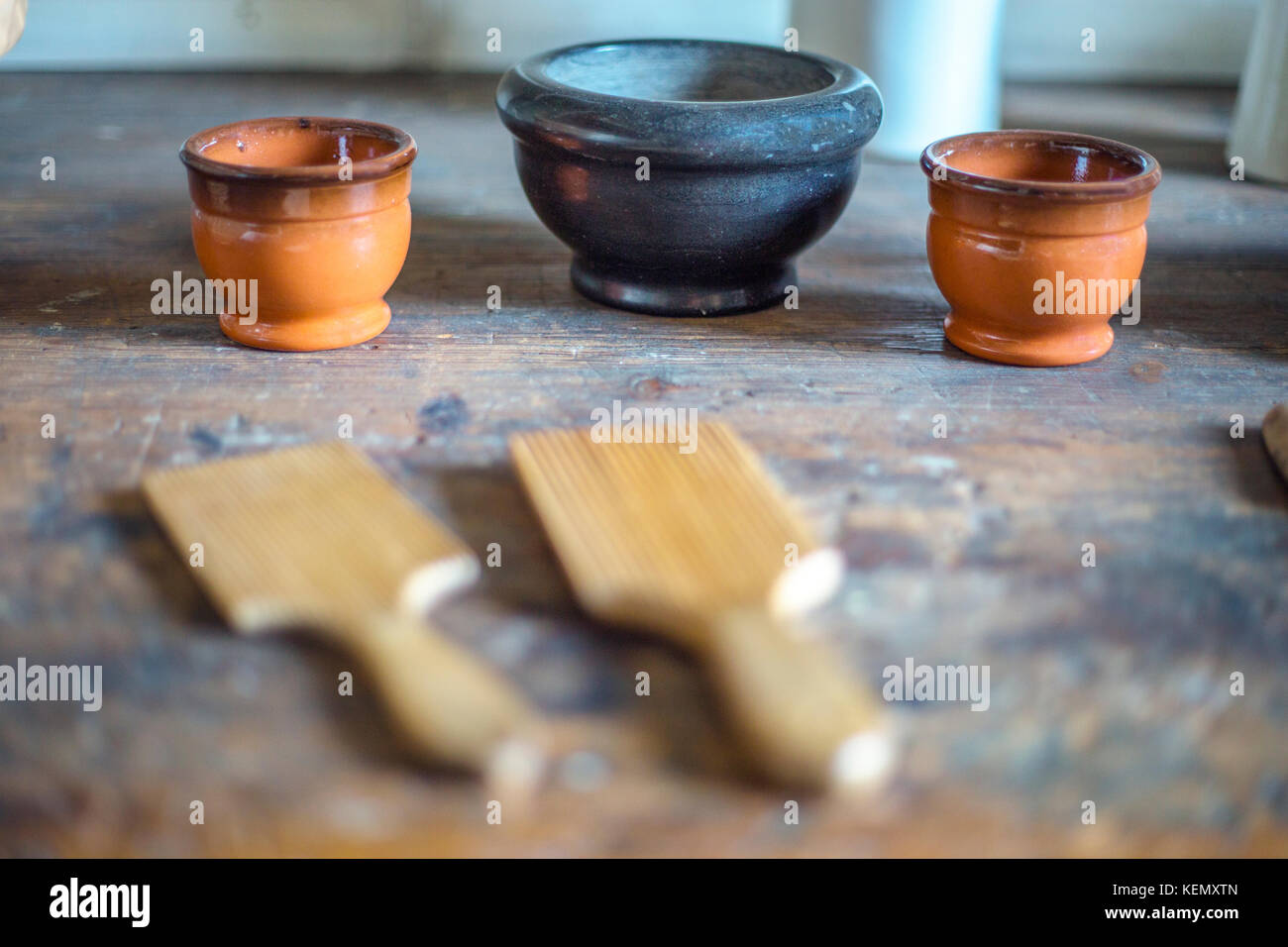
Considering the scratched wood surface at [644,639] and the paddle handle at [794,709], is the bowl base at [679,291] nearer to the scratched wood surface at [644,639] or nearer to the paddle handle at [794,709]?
the scratched wood surface at [644,639]

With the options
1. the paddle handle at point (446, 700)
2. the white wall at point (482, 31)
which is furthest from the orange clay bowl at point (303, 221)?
the white wall at point (482, 31)

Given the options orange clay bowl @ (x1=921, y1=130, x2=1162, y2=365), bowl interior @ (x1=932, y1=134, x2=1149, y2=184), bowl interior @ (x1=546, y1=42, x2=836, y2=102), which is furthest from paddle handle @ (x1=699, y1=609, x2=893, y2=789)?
bowl interior @ (x1=546, y1=42, x2=836, y2=102)

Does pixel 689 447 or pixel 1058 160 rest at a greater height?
pixel 1058 160

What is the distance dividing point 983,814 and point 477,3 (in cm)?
181

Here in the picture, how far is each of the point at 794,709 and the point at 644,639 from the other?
4.6 inches

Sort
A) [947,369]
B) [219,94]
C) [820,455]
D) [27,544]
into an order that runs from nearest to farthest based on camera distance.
Answer: [27,544]
[820,455]
[947,369]
[219,94]

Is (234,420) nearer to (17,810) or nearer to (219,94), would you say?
(17,810)

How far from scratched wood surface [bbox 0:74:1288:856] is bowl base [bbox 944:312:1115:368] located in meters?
→ 0.01

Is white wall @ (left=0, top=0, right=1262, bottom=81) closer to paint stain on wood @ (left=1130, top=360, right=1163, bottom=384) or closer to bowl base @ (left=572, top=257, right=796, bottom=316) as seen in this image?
bowl base @ (left=572, top=257, right=796, bottom=316)

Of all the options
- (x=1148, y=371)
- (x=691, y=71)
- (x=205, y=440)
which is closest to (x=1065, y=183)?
(x=1148, y=371)

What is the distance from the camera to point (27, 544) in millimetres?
693

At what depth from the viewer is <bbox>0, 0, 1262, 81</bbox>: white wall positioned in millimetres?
1951

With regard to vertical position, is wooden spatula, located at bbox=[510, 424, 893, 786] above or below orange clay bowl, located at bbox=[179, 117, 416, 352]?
below

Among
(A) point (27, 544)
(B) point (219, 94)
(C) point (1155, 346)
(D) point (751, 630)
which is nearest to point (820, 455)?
(D) point (751, 630)
